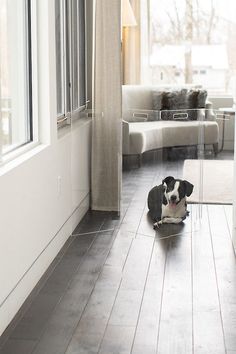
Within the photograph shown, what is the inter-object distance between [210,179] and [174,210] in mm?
957

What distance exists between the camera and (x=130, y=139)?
18.1 feet

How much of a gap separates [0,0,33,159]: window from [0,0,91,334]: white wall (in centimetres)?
9

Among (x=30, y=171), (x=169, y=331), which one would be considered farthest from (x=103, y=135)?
(x=169, y=331)

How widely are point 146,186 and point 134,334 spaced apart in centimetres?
236

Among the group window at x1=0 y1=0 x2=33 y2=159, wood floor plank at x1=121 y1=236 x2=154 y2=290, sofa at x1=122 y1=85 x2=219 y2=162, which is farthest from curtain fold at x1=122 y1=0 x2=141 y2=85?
window at x1=0 y1=0 x2=33 y2=159

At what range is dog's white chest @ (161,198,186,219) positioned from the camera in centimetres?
532

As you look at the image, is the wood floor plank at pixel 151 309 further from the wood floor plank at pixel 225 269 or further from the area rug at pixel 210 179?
the area rug at pixel 210 179

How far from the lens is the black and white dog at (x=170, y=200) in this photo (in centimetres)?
532

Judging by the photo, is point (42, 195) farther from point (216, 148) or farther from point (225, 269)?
point (216, 148)

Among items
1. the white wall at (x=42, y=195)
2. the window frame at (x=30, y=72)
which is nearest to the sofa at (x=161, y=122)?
the white wall at (x=42, y=195)

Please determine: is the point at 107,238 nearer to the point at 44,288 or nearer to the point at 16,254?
the point at 44,288

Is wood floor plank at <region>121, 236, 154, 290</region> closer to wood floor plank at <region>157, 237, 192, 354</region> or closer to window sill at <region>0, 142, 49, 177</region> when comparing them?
wood floor plank at <region>157, 237, 192, 354</region>

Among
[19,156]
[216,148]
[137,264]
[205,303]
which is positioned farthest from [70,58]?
[205,303]

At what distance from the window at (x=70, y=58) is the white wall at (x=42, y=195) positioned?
16 centimetres
